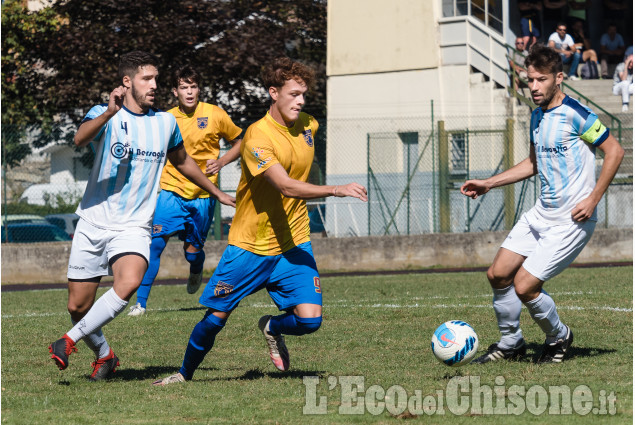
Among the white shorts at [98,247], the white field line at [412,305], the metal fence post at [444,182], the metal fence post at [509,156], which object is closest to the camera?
the white shorts at [98,247]

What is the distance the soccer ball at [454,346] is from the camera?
22.2 feet

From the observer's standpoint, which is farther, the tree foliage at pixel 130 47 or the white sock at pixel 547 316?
the tree foliage at pixel 130 47

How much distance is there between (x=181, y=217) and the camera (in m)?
11.0

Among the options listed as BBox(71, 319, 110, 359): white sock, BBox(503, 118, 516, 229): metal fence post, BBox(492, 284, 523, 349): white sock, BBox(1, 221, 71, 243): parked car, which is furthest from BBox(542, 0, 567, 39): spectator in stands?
BBox(71, 319, 110, 359): white sock

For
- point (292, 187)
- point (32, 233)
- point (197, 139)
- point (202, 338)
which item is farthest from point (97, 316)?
point (32, 233)

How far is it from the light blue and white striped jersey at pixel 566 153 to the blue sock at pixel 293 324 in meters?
1.94

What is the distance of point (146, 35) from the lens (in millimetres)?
25875

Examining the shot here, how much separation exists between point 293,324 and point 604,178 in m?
2.39

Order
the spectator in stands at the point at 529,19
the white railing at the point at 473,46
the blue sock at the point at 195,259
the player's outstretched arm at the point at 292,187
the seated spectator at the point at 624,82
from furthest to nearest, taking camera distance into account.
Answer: the spectator in stands at the point at 529,19
the white railing at the point at 473,46
the seated spectator at the point at 624,82
the blue sock at the point at 195,259
the player's outstretched arm at the point at 292,187

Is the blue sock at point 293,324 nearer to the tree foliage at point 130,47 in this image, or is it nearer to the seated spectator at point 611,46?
the tree foliage at point 130,47

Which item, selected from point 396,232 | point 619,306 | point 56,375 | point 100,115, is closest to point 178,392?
point 56,375

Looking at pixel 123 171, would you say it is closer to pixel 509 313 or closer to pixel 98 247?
pixel 98 247

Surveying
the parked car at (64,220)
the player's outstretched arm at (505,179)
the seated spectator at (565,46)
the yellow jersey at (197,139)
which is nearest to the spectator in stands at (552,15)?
the seated spectator at (565,46)

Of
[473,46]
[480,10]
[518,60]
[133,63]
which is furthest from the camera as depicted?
[480,10]
